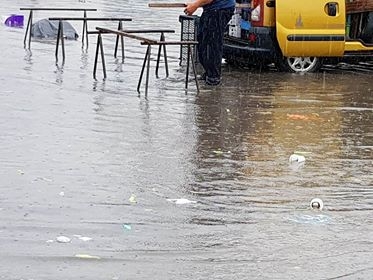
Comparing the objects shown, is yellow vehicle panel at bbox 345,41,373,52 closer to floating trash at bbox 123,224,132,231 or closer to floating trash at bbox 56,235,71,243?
floating trash at bbox 123,224,132,231

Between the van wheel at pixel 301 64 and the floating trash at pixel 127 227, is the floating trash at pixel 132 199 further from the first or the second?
the van wheel at pixel 301 64

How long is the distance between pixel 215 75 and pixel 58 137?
15.5 ft

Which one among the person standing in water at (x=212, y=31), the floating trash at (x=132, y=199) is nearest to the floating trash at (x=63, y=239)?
the floating trash at (x=132, y=199)

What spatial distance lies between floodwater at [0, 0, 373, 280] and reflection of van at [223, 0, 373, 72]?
3.89 feet

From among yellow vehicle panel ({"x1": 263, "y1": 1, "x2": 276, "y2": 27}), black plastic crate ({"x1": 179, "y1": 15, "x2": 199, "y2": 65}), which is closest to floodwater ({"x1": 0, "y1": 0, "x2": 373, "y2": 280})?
yellow vehicle panel ({"x1": 263, "y1": 1, "x2": 276, "y2": 27})

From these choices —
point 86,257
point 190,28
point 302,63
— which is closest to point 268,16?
point 302,63

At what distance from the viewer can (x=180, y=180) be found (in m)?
7.80

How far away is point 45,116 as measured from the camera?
1023cm

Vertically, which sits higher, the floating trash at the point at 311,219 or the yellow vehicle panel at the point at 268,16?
the yellow vehicle panel at the point at 268,16

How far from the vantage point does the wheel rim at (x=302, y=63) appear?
598 inches

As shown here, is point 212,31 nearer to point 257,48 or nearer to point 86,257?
point 257,48

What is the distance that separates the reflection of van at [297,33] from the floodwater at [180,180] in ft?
3.89

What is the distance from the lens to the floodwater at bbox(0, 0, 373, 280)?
5855 mm

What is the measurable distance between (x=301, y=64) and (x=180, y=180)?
784cm
